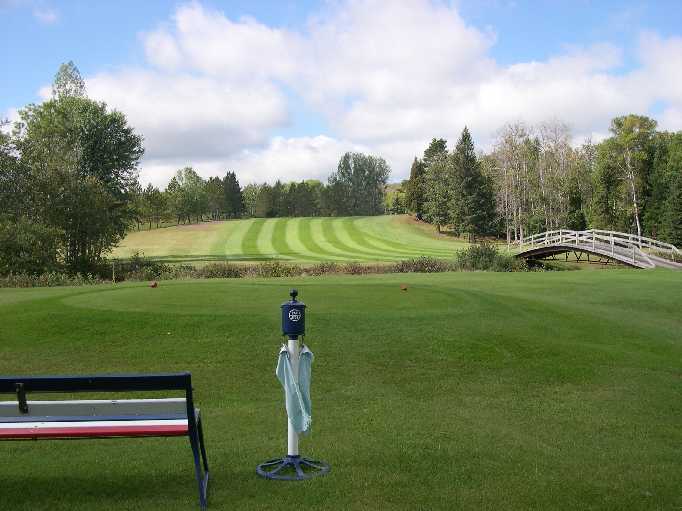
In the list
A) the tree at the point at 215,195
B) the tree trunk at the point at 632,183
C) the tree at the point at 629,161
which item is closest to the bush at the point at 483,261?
the tree at the point at 629,161

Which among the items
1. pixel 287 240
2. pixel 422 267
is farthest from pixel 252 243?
pixel 422 267

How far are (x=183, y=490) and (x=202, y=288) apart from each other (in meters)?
11.5

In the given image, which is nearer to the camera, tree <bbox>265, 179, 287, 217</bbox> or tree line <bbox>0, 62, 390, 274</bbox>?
tree line <bbox>0, 62, 390, 274</bbox>

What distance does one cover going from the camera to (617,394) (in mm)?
10547

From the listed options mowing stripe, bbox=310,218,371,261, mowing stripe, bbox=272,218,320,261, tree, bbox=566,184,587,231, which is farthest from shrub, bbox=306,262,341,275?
tree, bbox=566,184,587,231

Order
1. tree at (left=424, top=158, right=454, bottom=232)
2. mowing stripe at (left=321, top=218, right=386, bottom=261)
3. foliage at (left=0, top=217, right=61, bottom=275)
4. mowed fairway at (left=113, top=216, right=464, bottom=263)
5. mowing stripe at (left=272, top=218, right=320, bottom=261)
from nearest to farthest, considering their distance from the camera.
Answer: foliage at (left=0, top=217, right=61, bottom=275) → mowing stripe at (left=321, top=218, right=386, bottom=261) → mowing stripe at (left=272, top=218, right=320, bottom=261) → mowed fairway at (left=113, top=216, right=464, bottom=263) → tree at (left=424, top=158, right=454, bottom=232)

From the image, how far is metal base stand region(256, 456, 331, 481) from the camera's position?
6438 millimetres

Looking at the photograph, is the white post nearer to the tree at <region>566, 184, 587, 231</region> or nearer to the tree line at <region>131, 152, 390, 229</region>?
the tree at <region>566, 184, 587, 231</region>

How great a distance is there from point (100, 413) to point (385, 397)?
5.30 meters

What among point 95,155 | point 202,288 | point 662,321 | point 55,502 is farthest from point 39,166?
point 55,502

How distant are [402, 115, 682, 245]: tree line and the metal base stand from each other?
6998 cm

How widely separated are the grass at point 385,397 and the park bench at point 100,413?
66cm

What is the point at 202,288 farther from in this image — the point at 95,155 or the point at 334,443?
the point at 95,155

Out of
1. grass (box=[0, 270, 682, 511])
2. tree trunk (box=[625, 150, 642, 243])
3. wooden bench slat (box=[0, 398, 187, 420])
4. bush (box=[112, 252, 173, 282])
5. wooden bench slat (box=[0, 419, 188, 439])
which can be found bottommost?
grass (box=[0, 270, 682, 511])
